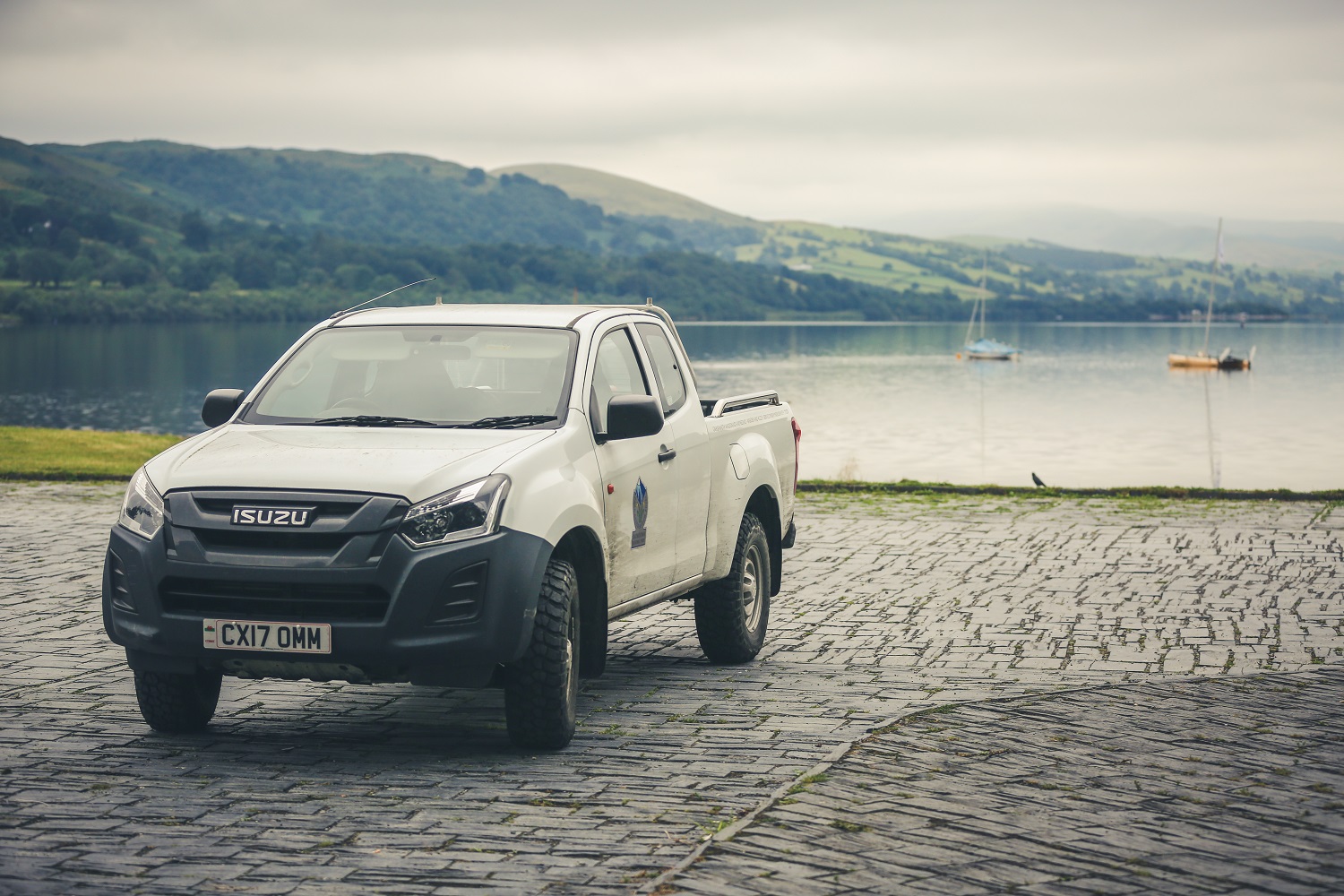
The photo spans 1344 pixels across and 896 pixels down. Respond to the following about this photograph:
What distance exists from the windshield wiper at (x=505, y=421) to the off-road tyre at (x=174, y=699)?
1.67 m

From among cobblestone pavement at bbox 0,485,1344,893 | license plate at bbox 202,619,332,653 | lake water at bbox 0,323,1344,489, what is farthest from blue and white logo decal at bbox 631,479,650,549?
lake water at bbox 0,323,1344,489

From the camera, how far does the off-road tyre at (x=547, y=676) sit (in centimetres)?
677

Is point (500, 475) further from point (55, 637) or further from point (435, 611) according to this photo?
point (55, 637)

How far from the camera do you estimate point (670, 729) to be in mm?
7477

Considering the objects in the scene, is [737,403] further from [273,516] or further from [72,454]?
A: [72,454]

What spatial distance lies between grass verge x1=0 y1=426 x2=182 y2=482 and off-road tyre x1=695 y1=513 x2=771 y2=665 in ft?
47.8

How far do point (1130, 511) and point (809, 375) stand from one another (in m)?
80.8

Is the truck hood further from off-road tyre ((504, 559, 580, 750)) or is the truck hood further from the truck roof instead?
the truck roof

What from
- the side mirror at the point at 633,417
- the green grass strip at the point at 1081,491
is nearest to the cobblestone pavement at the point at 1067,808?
the side mirror at the point at 633,417

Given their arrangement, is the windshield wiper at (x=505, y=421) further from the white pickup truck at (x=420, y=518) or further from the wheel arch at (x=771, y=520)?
the wheel arch at (x=771, y=520)

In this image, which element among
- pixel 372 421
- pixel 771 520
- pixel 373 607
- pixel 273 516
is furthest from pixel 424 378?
pixel 771 520

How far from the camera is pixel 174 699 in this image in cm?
716

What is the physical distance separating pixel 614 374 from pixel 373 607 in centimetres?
226

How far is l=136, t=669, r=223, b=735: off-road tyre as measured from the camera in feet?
23.4
